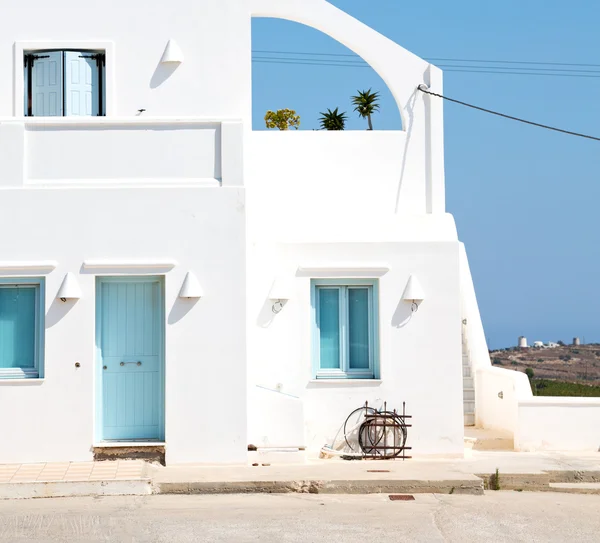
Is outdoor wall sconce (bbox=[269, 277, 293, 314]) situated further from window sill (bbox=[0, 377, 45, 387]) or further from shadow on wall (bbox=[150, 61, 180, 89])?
shadow on wall (bbox=[150, 61, 180, 89])

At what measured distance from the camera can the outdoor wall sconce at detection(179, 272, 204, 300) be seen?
1291cm

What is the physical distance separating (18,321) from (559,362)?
28.2m

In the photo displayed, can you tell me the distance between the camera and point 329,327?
1459 cm

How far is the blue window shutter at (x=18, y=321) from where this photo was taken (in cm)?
1318

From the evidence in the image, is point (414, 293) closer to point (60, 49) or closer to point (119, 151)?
point (119, 151)

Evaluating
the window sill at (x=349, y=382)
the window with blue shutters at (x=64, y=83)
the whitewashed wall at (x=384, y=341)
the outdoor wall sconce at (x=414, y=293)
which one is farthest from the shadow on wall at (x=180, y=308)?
the window with blue shutters at (x=64, y=83)

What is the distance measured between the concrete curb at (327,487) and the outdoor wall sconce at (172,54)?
683 cm

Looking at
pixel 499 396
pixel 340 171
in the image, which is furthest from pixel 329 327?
pixel 499 396

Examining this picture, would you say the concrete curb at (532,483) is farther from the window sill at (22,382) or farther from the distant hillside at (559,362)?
the distant hillside at (559,362)

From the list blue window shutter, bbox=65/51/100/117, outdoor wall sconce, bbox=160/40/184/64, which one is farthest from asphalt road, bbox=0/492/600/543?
outdoor wall sconce, bbox=160/40/184/64

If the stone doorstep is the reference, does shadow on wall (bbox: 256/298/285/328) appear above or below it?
above

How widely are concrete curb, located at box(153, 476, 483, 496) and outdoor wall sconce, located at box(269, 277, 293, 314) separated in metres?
3.10

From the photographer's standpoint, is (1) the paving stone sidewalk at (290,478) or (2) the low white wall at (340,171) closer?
(1) the paving stone sidewalk at (290,478)

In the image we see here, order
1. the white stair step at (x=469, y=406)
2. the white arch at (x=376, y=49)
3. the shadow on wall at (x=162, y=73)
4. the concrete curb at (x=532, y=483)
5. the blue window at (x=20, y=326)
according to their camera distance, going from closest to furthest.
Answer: the concrete curb at (x=532, y=483), the blue window at (x=20, y=326), the shadow on wall at (x=162, y=73), the white arch at (x=376, y=49), the white stair step at (x=469, y=406)
